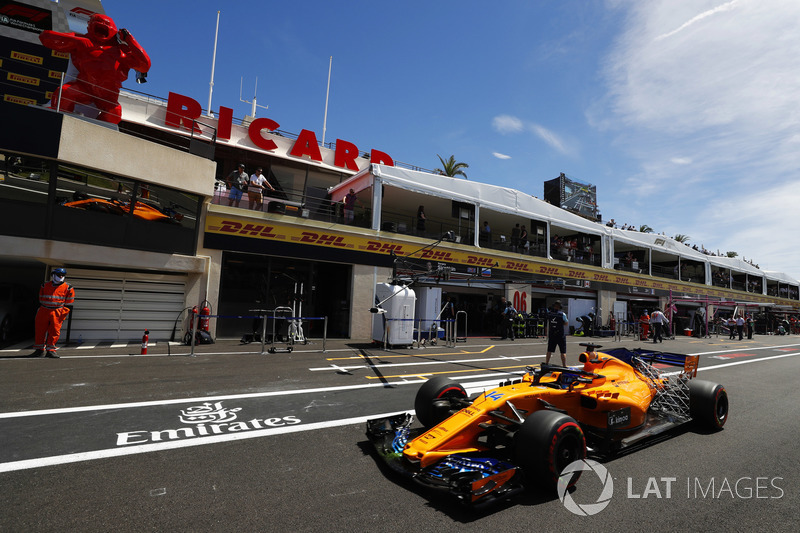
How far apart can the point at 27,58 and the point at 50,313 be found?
16.5 meters

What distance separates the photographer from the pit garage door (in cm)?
1128

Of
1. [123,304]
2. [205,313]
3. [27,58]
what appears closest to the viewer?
[123,304]

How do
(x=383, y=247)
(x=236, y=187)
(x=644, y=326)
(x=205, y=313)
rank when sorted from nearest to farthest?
(x=205, y=313) → (x=236, y=187) → (x=383, y=247) → (x=644, y=326)

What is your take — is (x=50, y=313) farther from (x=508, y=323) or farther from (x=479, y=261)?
(x=479, y=261)

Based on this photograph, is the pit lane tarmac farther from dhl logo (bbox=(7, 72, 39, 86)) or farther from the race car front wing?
dhl logo (bbox=(7, 72, 39, 86))

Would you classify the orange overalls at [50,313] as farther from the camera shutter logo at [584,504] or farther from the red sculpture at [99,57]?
the camera shutter logo at [584,504]

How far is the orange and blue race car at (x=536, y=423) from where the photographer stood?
3201mm

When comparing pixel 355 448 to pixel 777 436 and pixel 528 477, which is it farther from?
pixel 777 436

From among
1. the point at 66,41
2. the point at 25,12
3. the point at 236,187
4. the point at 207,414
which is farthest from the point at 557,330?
the point at 25,12

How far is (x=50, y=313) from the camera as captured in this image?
338 inches

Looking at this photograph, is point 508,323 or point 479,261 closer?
point 508,323

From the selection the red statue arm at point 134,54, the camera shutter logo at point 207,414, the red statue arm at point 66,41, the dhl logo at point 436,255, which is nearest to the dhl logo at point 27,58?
the red statue arm at point 66,41

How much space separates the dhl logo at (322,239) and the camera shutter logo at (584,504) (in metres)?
12.8

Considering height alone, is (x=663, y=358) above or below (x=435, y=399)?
above
